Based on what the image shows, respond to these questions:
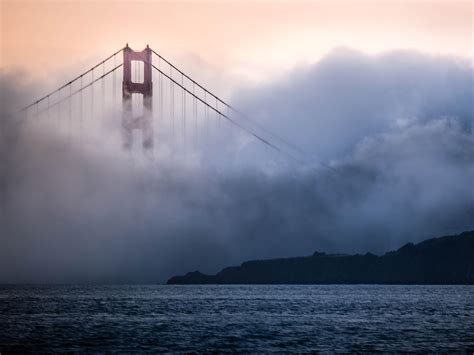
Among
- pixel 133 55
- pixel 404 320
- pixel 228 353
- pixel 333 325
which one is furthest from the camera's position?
pixel 133 55

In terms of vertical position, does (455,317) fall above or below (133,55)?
below

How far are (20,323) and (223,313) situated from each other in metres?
24.2

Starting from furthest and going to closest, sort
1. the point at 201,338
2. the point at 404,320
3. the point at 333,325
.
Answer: the point at 404,320
the point at 333,325
the point at 201,338

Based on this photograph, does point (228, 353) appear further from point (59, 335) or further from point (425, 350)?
point (59, 335)

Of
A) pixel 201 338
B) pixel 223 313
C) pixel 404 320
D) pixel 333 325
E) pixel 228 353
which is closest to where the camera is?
pixel 228 353

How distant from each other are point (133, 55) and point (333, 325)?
5860 centimetres

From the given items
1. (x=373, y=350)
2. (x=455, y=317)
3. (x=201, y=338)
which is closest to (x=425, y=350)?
(x=373, y=350)

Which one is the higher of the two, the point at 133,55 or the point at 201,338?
the point at 133,55

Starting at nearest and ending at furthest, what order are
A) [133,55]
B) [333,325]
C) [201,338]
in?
[201,338], [333,325], [133,55]

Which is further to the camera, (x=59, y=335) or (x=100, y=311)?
(x=100, y=311)

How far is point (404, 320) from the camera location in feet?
272

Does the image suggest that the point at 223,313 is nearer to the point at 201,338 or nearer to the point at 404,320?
the point at 404,320

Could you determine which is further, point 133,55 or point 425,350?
point 133,55

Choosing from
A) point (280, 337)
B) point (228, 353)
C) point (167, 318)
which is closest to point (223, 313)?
point (167, 318)
